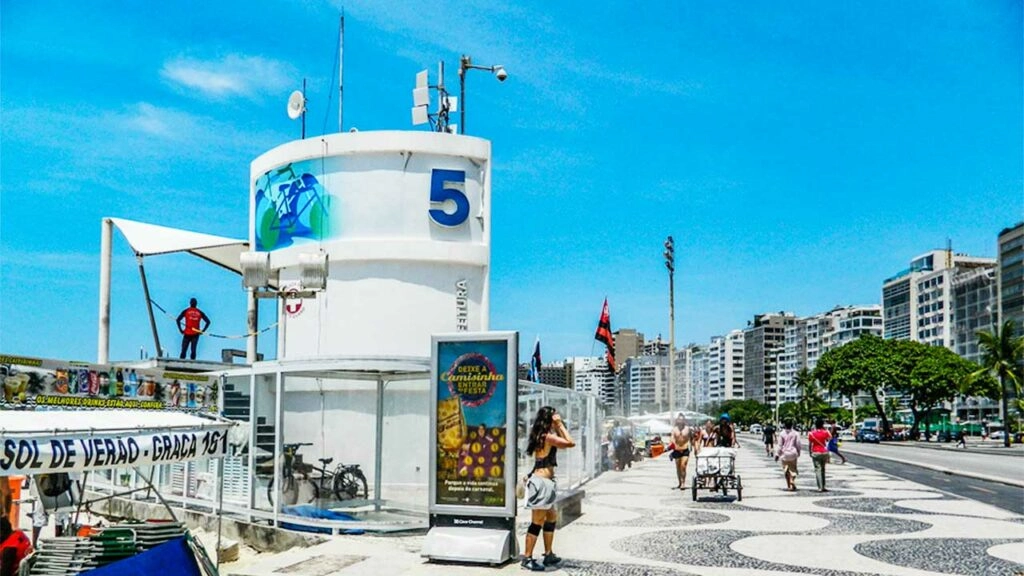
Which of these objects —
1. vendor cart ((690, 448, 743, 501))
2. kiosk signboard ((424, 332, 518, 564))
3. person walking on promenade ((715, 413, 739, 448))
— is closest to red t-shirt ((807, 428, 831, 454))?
person walking on promenade ((715, 413, 739, 448))

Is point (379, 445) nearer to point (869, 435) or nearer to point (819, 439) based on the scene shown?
point (819, 439)

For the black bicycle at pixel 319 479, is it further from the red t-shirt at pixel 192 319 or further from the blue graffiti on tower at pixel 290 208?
the blue graffiti on tower at pixel 290 208

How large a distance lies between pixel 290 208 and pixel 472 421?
14.3m

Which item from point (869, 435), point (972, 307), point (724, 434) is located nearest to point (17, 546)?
point (724, 434)

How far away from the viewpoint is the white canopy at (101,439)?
22.4ft

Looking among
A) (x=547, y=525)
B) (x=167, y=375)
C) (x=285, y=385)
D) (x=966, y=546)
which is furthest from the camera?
(x=167, y=375)

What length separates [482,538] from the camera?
1120cm

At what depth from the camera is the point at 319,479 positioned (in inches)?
588

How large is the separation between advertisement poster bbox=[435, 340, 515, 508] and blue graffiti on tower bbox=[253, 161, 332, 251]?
12.7m

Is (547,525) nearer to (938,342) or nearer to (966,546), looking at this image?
(966,546)

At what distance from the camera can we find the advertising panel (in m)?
11.3

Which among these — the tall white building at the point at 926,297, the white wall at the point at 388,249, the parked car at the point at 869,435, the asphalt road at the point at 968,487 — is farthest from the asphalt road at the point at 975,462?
the tall white building at the point at 926,297

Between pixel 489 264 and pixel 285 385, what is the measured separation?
34.8 ft

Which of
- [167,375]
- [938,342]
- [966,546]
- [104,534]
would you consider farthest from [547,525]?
[938,342]
